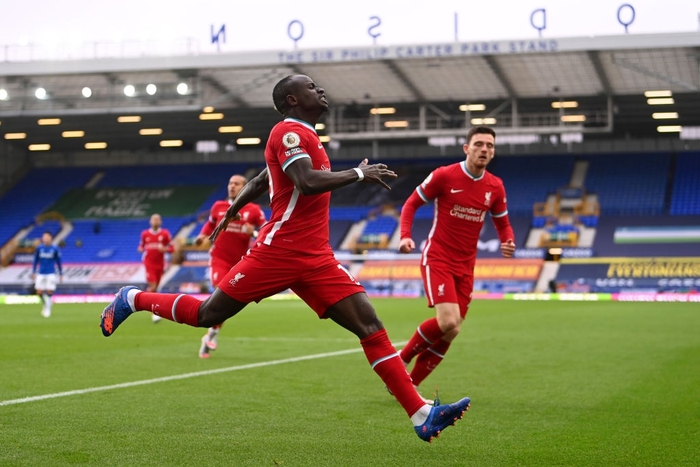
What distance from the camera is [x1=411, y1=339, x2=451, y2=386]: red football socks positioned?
841cm

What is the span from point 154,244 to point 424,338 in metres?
14.9

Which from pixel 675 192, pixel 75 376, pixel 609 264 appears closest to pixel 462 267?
pixel 75 376

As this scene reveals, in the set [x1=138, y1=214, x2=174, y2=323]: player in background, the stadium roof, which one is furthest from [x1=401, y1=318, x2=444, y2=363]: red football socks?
the stadium roof

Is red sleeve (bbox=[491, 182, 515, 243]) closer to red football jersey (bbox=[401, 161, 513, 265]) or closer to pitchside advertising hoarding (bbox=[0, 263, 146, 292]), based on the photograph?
red football jersey (bbox=[401, 161, 513, 265])

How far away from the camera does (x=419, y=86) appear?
127 ft

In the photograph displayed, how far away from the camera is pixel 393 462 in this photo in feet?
17.8

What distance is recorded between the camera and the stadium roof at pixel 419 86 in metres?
34.6

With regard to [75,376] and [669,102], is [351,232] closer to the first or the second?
[669,102]

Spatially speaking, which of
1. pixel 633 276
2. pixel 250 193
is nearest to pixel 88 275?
pixel 633 276

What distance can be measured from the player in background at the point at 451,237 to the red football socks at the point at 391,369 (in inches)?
99.4

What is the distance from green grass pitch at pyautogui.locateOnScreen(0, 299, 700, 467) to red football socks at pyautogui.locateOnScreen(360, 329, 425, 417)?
352 mm

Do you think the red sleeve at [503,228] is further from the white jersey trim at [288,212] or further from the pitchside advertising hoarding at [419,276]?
the pitchside advertising hoarding at [419,276]

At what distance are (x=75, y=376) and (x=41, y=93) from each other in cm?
3256

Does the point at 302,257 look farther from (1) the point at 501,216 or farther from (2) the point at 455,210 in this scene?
(1) the point at 501,216
